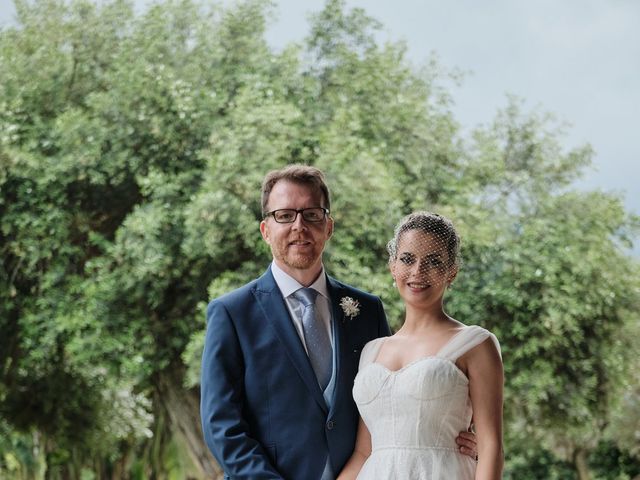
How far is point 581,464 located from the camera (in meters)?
14.3

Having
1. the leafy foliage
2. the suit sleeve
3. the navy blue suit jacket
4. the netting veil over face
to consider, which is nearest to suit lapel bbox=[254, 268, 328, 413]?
the navy blue suit jacket

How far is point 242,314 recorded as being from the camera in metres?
2.94

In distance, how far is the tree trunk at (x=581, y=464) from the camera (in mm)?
14203

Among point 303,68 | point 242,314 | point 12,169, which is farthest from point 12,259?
point 242,314

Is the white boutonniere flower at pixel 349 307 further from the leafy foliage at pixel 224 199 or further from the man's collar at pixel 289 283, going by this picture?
the leafy foliage at pixel 224 199

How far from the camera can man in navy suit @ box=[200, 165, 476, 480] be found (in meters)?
2.82

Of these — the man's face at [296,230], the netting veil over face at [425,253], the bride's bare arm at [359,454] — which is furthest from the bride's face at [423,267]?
the bride's bare arm at [359,454]

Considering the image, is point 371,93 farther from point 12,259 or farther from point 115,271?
point 12,259

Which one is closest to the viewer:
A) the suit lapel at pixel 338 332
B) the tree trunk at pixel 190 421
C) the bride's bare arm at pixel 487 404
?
the bride's bare arm at pixel 487 404

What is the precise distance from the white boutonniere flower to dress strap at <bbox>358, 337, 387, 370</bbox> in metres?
0.10

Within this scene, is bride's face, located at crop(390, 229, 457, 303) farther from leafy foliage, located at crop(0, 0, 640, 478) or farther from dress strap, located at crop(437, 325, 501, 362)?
leafy foliage, located at crop(0, 0, 640, 478)

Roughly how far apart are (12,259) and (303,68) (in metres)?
3.22

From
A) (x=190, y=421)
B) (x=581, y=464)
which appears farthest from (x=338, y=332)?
(x=581, y=464)

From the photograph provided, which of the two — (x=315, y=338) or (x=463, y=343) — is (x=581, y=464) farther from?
(x=463, y=343)
